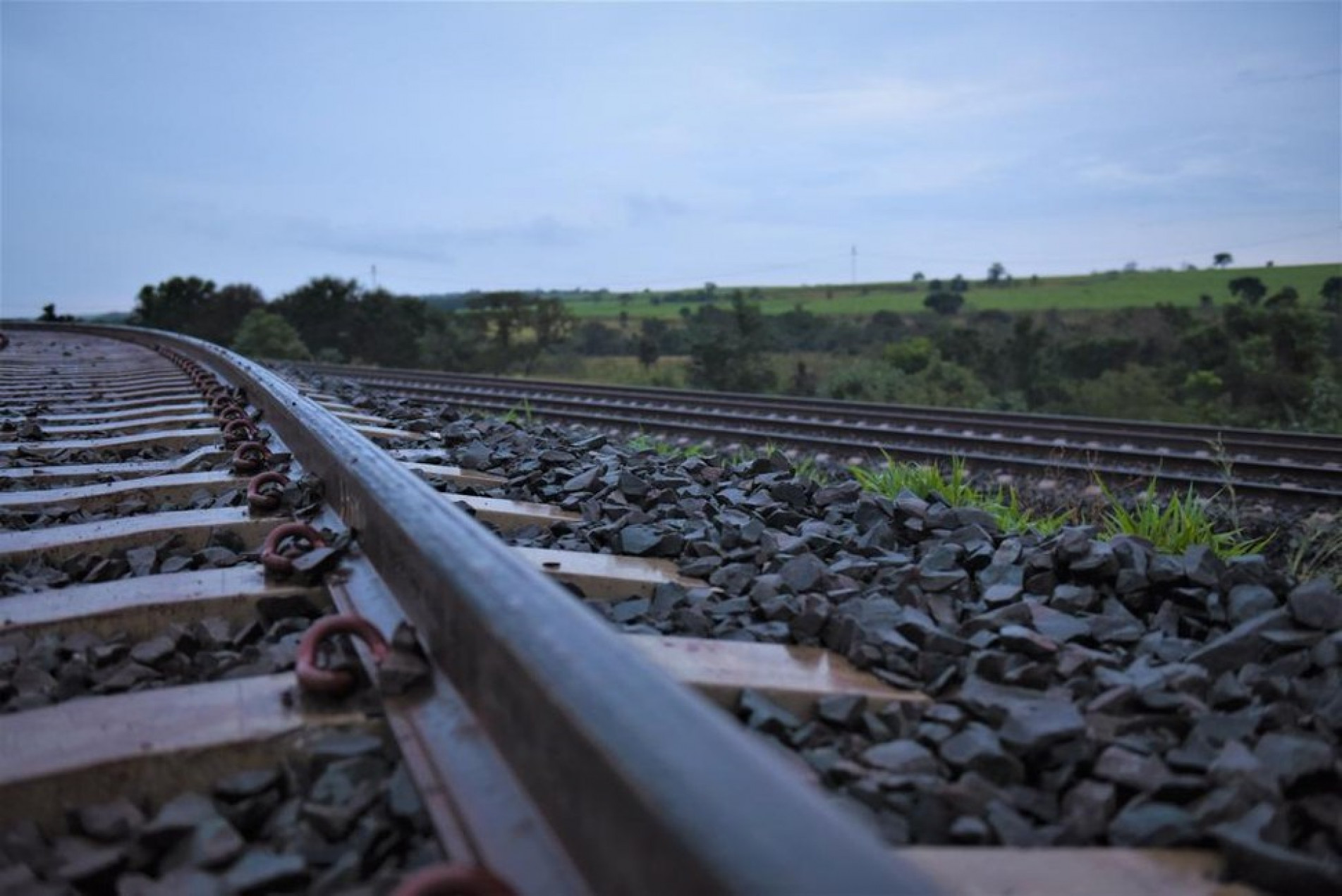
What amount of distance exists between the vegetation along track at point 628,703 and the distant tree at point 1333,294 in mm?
24182

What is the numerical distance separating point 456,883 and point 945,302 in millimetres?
49394

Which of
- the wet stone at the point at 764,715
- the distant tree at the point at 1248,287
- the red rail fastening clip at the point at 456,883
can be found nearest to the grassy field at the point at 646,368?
the distant tree at the point at 1248,287

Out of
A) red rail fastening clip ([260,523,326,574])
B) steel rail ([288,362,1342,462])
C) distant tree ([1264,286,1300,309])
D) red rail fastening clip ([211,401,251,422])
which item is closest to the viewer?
red rail fastening clip ([260,523,326,574])

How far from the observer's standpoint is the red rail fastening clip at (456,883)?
0.96 m

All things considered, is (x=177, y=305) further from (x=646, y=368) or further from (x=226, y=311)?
(x=646, y=368)

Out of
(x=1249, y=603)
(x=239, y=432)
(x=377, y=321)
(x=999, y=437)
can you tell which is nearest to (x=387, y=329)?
(x=377, y=321)

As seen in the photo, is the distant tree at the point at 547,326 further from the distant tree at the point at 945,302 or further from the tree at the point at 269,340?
the distant tree at the point at 945,302

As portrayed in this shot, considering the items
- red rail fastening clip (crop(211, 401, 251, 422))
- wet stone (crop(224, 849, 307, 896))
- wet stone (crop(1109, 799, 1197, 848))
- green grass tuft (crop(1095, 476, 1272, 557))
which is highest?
red rail fastening clip (crop(211, 401, 251, 422))

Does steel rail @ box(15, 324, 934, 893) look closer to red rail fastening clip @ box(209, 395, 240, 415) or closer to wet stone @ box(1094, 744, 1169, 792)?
wet stone @ box(1094, 744, 1169, 792)

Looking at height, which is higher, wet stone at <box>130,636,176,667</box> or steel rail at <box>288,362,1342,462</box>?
wet stone at <box>130,636,176,667</box>

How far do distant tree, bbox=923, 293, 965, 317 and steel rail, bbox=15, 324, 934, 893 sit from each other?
4627cm

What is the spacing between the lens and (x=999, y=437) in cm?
957

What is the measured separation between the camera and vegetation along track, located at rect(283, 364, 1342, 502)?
24.4 feet

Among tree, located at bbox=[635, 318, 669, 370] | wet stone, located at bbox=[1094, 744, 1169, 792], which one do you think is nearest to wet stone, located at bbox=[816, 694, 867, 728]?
wet stone, located at bbox=[1094, 744, 1169, 792]
